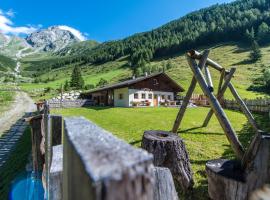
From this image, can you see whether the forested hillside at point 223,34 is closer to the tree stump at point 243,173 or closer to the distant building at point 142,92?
the distant building at point 142,92

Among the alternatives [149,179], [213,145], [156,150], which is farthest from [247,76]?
[149,179]

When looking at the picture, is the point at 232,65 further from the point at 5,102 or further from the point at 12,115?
the point at 12,115

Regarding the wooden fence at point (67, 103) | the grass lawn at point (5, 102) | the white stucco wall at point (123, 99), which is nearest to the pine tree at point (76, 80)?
the grass lawn at point (5, 102)

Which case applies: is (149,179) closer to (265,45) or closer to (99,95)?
(99,95)

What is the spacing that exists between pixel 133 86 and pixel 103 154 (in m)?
37.5

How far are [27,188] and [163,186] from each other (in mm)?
6417

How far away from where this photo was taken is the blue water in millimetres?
6500

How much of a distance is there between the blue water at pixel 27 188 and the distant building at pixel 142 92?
92.2ft

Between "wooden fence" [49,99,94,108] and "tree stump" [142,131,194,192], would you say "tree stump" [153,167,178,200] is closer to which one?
"tree stump" [142,131,194,192]

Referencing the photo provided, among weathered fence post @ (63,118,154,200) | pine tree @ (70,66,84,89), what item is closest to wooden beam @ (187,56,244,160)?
weathered fence post @ (63,118,154,200)

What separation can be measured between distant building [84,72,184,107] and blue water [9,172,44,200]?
2809 cm

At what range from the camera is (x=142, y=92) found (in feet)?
129

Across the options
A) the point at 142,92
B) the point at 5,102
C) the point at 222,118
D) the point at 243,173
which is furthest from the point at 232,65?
the point at 243,173

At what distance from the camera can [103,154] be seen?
30.2 inches
